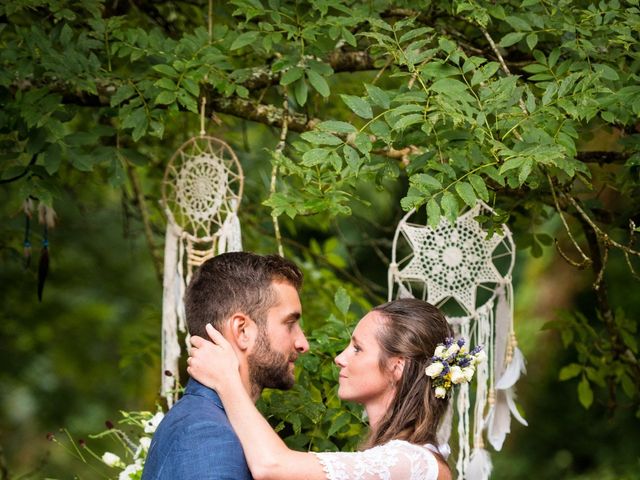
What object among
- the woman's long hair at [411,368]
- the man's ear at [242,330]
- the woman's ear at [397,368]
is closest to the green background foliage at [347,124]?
the woman's long hair at [411,368]

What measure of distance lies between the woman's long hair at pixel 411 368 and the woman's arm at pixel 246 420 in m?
0.34

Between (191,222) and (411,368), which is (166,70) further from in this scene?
(411,368)

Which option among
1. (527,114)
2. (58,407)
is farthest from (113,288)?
(527,114)

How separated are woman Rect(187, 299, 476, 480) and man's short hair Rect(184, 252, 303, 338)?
0.06 m

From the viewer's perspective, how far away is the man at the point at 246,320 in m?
2.48

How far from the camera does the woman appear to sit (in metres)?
2.42

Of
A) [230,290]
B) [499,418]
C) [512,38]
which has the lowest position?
[499,418]

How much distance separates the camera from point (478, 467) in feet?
11.5

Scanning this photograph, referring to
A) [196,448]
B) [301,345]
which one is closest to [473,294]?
[301,345]

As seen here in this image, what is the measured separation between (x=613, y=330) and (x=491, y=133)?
73.9 inches

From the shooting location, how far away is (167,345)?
12.2 ft

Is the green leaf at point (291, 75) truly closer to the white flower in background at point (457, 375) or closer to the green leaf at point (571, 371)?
the white flower in background at point (457, 375)

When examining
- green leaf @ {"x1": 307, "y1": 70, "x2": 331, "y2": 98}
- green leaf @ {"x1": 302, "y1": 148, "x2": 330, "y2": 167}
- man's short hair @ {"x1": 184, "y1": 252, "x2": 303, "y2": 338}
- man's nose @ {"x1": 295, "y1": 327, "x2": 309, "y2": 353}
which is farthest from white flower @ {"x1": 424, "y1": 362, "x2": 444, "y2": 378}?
green leaf @ {"x1": 307, "y1": 70, "x2": 331, "y2": 98}

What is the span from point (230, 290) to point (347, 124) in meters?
0.59
